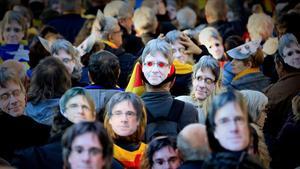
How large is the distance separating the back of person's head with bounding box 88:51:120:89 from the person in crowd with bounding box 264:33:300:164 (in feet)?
4.96

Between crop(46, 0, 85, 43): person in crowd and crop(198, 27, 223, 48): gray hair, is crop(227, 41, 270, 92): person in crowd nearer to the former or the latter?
crop(198, 27, 223, 48): gray hair

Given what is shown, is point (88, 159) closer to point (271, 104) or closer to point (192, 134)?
point (192, 134)

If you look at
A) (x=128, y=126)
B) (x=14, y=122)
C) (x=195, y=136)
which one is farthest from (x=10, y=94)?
(x=195, y=136)

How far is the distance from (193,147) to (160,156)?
62 centimetres

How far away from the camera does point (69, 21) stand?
1255cm

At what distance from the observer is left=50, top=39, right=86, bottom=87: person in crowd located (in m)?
9.34

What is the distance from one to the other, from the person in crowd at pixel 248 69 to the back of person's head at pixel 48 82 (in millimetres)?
2324

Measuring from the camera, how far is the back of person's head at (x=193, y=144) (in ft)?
20.7

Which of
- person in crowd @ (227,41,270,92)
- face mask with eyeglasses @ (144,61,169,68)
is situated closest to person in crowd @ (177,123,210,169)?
face mask with eyeglasses @ (144,61,169,68)

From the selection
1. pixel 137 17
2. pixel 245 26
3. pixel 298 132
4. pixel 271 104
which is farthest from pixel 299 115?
pixel 245 26

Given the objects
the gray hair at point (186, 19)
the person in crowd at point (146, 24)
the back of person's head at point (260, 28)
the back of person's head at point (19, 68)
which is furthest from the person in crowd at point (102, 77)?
the gray hair at point (186, 19)

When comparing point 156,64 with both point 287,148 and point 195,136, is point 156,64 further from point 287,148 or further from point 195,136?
point 195,136

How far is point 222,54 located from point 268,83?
88 centimetres

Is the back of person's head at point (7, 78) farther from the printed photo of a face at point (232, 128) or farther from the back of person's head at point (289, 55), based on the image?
the back of person's head at point (289, 55)
